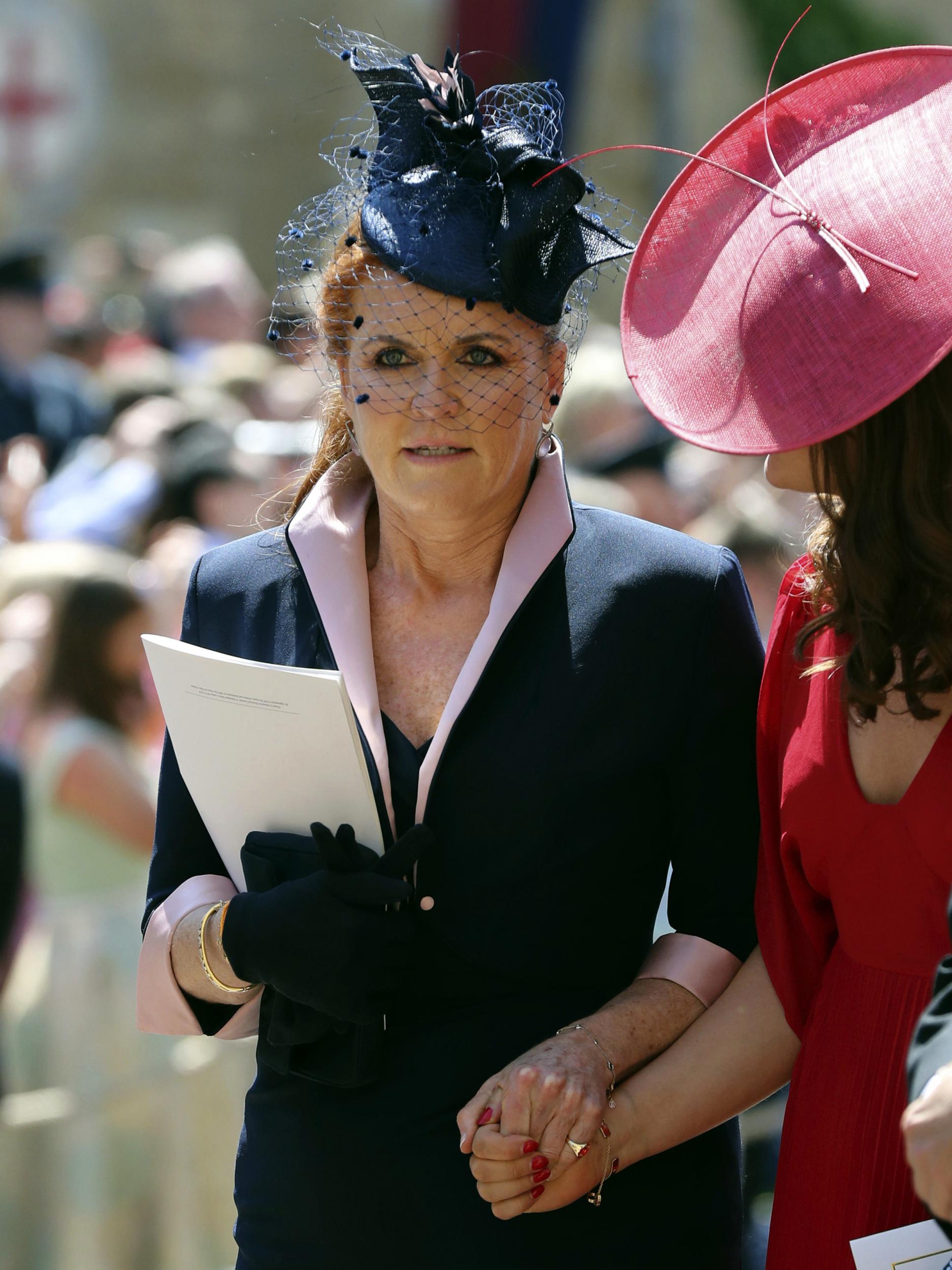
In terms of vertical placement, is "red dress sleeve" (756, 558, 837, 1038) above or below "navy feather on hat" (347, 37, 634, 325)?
below

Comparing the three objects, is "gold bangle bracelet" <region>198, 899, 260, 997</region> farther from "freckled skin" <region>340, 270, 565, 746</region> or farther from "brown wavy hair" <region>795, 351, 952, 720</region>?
"brown wavy hair" <region>795, 351, 952, 720</region>

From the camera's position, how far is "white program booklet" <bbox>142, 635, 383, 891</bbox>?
2.09 meters

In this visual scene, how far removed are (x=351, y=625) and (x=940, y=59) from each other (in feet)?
3.64

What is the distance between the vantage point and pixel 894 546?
5.84ft

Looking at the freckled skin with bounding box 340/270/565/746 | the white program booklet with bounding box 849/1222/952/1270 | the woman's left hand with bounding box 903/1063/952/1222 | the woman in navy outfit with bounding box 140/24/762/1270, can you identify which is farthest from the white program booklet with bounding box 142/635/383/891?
the woman's left hand with bounding box 903/1063/952/1222

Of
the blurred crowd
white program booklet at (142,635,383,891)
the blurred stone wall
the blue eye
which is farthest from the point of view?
the blurred stone wall

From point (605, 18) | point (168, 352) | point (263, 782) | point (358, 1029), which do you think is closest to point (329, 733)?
point (263, 782)

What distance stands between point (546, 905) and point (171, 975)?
0.57 m

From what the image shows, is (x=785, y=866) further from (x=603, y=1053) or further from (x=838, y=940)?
(x=603, y=1053)

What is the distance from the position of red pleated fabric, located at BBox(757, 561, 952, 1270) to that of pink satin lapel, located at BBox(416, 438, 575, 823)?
38cm

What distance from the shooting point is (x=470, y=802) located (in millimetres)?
2160

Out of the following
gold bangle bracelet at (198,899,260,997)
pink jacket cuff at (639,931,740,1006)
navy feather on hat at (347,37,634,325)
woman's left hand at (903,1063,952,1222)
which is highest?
navy feather on hat at (347,37,634,325)

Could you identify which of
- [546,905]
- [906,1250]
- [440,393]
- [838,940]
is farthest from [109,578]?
[906,1250]

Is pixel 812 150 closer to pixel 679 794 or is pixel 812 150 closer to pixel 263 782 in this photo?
pixel 679 794
